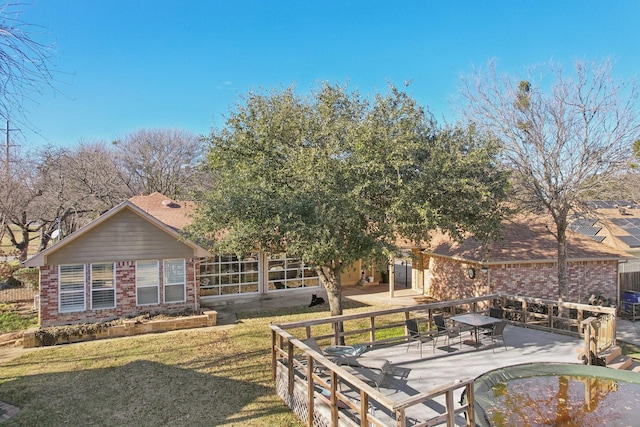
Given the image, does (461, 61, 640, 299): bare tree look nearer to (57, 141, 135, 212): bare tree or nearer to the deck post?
the deck post

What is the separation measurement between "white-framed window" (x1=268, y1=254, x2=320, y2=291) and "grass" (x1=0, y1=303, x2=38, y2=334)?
29.1 feet

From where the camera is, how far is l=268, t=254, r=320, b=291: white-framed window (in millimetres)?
18719

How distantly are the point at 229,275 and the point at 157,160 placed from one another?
22.2 metres

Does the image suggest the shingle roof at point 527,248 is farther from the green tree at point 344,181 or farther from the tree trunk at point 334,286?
the tree trunk at point 334,286

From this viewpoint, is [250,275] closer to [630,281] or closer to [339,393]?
[339,393]

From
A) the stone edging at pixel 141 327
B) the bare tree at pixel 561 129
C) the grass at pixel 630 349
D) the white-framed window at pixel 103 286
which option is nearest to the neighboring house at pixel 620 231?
the bare tree at pixel 561 129

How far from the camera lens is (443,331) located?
1052 cm

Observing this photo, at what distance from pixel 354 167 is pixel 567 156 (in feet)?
25.6

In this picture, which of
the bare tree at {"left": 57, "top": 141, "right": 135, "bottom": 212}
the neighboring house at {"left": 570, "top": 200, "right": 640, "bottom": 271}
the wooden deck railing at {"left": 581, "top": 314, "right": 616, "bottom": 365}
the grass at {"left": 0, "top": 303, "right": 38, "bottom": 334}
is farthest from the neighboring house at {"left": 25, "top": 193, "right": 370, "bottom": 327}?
the neighboring house at {"left": 570, "top": 200, "right": 640, "bottom": 271}

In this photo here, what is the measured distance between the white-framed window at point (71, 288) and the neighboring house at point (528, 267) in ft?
38.7

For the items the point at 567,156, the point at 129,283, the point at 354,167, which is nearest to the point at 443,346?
the point at 354,167

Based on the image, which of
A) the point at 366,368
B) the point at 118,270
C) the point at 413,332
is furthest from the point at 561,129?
the point at 118,270

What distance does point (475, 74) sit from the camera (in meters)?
13.7

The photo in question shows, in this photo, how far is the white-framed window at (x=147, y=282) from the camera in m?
14.0
